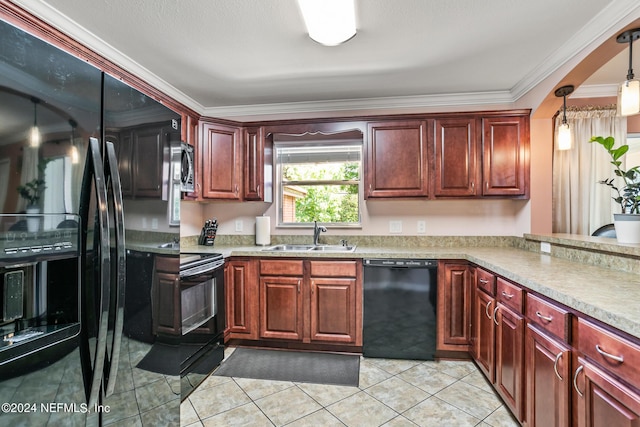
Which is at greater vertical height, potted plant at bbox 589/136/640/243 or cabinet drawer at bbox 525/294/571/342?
potted plant at bbox 589/136/640/243

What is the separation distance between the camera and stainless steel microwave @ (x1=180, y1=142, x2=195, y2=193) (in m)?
2.82

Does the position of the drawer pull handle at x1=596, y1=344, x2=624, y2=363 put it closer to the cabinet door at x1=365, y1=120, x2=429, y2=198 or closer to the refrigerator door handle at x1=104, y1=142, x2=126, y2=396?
the refrigerator door handle at x1=104, y1=142, x2=126, y2=396

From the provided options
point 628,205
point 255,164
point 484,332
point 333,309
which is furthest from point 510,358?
point 255,164

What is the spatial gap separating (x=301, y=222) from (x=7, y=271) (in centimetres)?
281

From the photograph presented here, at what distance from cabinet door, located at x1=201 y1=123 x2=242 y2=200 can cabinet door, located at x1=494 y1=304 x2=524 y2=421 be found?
2486 mm

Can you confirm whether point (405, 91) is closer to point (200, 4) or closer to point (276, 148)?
point (276, 148)

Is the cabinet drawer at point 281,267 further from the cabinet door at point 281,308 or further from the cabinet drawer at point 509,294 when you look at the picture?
the cabinet drawer at point 509,294

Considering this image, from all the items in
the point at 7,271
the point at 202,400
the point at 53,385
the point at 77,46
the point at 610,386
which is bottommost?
the point at 202,400

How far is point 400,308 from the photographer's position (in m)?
2.74

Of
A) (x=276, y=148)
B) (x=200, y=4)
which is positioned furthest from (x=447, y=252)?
(x=200, y=4)

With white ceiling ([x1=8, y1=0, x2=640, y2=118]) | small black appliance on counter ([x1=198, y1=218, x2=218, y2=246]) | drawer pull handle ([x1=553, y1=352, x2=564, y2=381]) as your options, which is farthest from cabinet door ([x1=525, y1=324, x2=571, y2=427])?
small black appliance on counter ([x1=198, y1=218, x2=218, y2=246])

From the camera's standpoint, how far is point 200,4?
1.87m

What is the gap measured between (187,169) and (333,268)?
60.7 inches

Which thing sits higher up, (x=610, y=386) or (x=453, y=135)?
(x=453, y=135)
